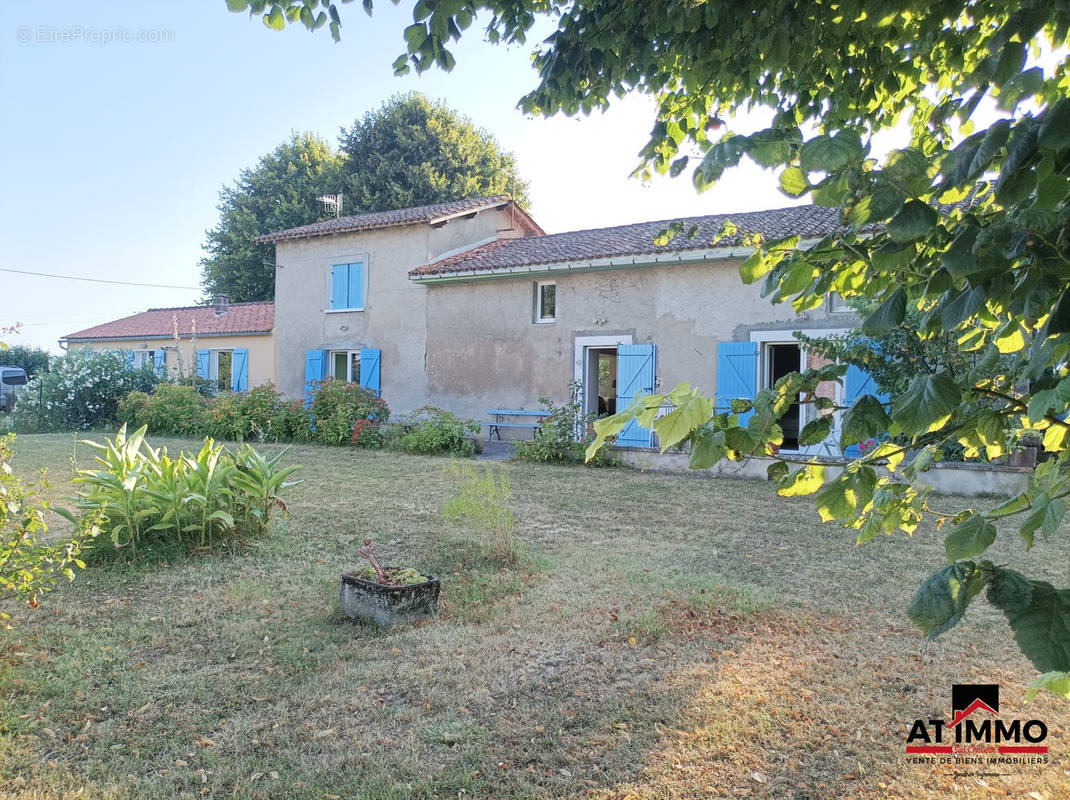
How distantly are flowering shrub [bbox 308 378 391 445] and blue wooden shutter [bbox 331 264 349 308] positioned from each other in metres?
2.79

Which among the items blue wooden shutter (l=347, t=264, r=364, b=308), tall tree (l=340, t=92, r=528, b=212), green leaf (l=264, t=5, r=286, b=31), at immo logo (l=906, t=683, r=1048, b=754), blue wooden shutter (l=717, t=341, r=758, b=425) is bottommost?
at immo logo (l=906, t=683, r=1048, b=754)

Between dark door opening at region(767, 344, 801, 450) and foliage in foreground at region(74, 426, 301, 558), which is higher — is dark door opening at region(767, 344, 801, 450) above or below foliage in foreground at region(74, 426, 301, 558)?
above

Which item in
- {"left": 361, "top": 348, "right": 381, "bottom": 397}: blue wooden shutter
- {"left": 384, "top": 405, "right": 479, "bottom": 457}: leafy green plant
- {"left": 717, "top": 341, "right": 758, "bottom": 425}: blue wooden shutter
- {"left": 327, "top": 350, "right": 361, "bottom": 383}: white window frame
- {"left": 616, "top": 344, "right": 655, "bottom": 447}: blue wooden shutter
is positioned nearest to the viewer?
{"left": 717, "top": 341, "right": 758, "bottom": 425}: blue wooden shutter

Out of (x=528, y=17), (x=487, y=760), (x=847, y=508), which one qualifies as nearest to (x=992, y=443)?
(x=847, y=508)

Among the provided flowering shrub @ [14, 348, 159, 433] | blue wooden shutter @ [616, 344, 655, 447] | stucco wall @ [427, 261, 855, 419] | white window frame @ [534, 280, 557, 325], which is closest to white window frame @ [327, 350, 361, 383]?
stucco wall @ [427, 261, 855, 419]

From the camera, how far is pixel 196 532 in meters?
5.25

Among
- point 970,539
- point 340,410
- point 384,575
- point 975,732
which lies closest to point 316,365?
point 340,410

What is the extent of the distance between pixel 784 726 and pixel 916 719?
22.8 inches

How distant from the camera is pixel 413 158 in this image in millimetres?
25484

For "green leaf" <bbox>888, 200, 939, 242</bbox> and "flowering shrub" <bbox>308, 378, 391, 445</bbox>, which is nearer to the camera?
"green leaf" <bbox>888, 200, 939, 242</bbox>

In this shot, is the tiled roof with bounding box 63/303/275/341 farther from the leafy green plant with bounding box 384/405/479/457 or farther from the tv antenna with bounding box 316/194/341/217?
the leafy green plant with bounding box 384/405/479/457

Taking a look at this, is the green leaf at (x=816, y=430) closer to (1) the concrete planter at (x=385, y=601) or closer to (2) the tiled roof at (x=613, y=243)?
(1) the concrete planter at (x=385, y=601)

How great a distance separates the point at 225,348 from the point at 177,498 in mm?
17488

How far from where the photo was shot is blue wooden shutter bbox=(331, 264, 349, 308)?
1622 centimetres
